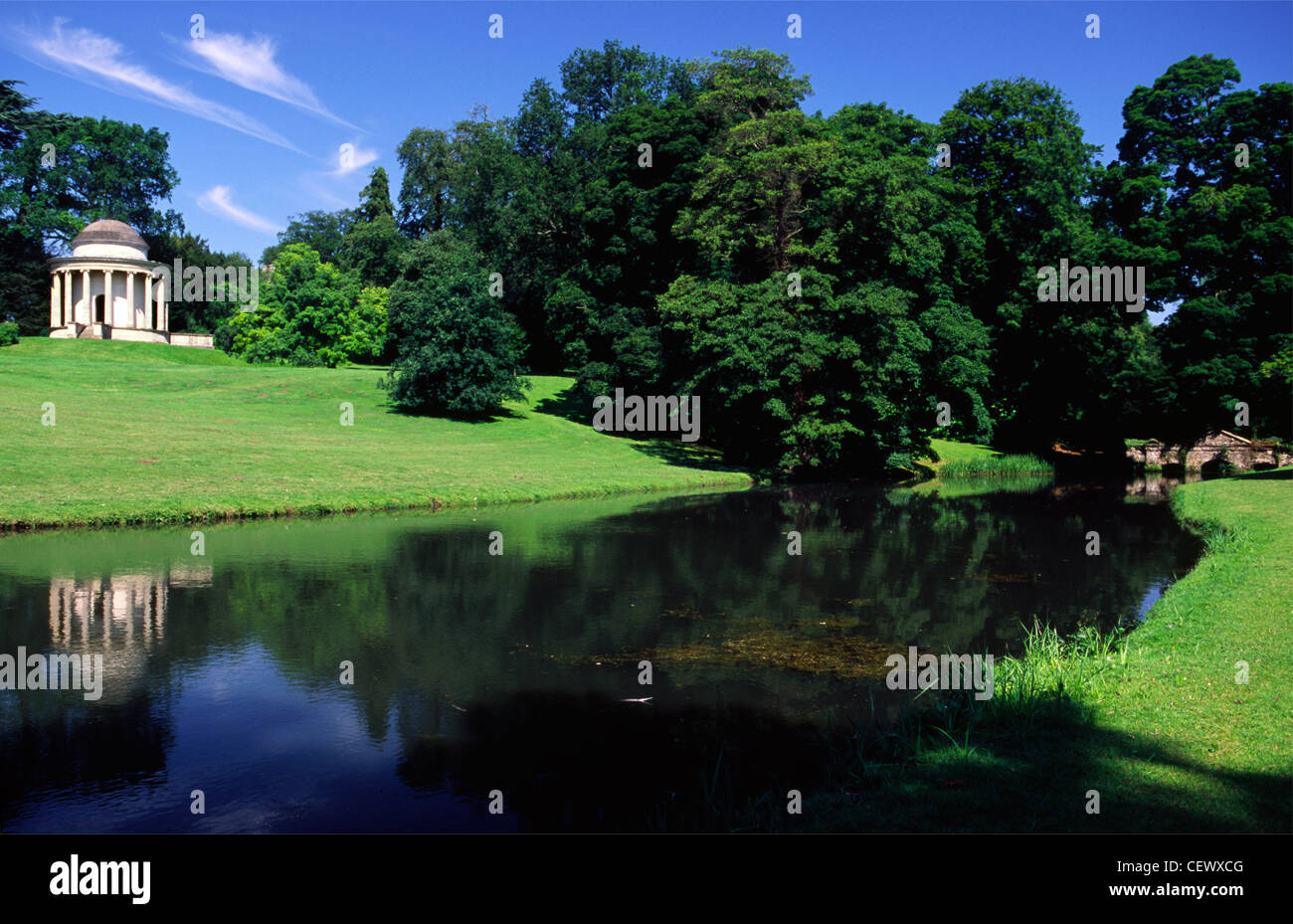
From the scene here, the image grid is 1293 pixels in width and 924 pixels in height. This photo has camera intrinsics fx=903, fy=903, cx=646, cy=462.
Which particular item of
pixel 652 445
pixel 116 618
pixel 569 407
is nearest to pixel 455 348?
pixel 652 445

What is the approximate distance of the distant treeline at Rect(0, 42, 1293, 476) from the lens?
119 ft

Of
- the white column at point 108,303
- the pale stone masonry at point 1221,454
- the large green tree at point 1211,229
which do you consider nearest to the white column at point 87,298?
the white column at point 108,303

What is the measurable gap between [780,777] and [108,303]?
68.9 metres

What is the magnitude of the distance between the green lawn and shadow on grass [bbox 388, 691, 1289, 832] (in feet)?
53.8

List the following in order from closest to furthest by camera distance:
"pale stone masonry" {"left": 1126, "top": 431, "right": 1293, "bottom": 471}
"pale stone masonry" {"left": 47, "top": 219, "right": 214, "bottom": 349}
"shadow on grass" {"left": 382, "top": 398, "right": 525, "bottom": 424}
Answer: "shadow on grass" {"left": 382, "top": 398, "right": 525, "bottom": 424} < "pale stone masonry" {"left": 1126, "top": 431, "right": 1293, "bottom": 471} < "pale stone masonry" {"left": 47, "top": 219, "right": 214, "bottom": 349}

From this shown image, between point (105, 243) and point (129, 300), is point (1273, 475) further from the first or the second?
point (105, 243)

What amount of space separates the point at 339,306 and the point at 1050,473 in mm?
42403

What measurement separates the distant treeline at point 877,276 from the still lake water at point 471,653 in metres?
16.7

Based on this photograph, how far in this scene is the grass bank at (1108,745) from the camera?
18.4 feet

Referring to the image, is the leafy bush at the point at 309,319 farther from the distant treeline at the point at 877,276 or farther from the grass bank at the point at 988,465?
the grass bank at the point at 988,465

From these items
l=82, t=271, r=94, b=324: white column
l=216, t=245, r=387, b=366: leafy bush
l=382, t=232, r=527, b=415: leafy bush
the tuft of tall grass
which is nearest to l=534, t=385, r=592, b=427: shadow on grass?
l=382, t=232, r=527, b=415: leafy bush

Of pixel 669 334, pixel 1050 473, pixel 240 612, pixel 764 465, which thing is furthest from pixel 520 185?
pixel 240 612

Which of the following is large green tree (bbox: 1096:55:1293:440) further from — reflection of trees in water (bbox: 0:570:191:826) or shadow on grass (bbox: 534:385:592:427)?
reflection of trees in water (bbox: 0:570:191:826)

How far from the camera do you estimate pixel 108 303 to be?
62.7 m
